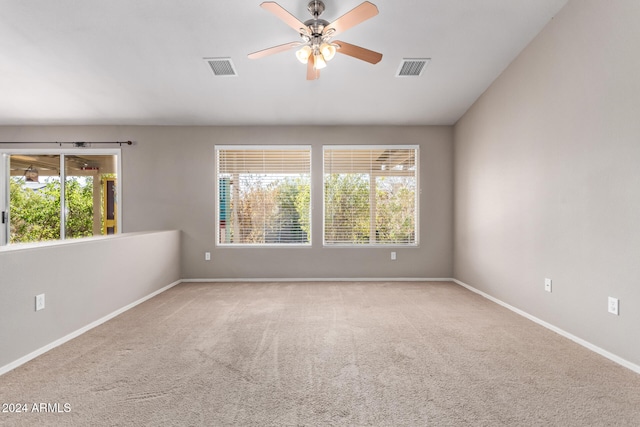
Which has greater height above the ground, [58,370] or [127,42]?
[127,42]

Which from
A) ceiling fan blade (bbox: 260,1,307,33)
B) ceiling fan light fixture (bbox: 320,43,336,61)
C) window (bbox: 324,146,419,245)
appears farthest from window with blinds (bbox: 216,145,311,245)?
ceiling fan blade (bbox: 260,1,307,33)

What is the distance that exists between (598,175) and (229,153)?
4.54 meters

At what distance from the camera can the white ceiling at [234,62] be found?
2895 mm

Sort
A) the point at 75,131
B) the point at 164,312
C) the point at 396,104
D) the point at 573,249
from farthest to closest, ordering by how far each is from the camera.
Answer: the point at 75,131
the point at 396,104
the point at 164,312
the point at 573,249

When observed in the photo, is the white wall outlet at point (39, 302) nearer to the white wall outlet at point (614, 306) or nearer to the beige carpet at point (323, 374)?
the beige carpet at point (323, 374)

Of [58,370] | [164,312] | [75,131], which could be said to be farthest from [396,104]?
[75,131]

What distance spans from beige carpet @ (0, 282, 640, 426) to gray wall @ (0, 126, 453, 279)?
1.61 meters

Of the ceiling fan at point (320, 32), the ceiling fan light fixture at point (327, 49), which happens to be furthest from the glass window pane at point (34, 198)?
the ceiling fan light fixture at point (327, 49)

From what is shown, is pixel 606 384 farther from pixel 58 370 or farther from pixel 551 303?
pixel 58 370

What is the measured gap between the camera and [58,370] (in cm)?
218

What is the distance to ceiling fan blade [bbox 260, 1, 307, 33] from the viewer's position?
2.20 meters

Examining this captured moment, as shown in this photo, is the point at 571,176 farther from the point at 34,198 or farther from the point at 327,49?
the point at 34,198

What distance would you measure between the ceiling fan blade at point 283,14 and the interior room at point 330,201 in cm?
2

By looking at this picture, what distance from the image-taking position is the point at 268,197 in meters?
5.09
